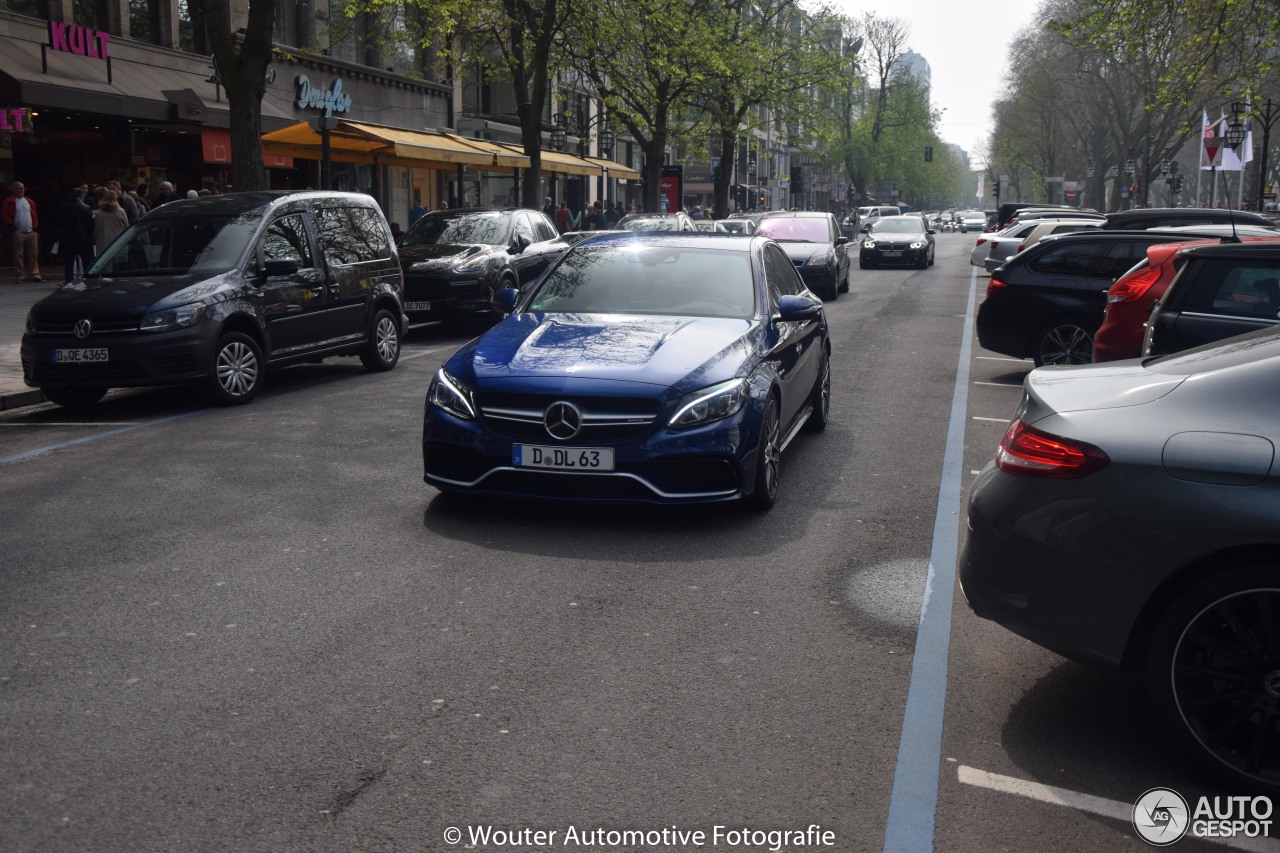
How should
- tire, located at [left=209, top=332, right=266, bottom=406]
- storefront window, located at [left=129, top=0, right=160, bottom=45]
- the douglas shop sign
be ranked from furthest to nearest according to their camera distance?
the douglas shop sign
storefront window, located at [left=129, top=0, right=160, bottom=45]
tire, located at [left=209, top=332, right=266, bottom=406]

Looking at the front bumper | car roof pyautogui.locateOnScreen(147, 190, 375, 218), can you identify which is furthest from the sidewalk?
car roof pyautogui.locateOnScreen(147, 190, 375, 218)

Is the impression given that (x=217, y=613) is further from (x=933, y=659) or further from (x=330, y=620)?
(x=933, y=659)

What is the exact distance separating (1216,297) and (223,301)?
7.82m

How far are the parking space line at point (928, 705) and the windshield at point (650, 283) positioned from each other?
183cm

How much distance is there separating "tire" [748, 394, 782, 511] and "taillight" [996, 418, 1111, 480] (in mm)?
2688

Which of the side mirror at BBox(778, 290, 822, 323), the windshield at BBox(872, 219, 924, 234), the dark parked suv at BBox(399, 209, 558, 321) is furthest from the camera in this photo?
the windshield at BBox(872, 219, 924, 234)

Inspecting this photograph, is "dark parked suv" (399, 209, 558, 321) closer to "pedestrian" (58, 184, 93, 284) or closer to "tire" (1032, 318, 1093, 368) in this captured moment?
"pedestrian" (58, 184, 93, 284)

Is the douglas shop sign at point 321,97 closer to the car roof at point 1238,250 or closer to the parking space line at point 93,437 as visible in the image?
the parking space line at point 93,437

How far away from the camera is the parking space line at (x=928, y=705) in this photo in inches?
139

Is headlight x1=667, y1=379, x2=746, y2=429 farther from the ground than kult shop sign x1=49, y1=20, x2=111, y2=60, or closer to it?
closer to it

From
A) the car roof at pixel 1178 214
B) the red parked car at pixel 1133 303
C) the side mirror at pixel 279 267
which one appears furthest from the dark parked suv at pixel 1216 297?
the car roof at pixel 1178 214

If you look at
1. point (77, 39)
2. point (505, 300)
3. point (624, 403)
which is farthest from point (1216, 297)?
point (77, 39)

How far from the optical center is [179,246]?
11.7 metres

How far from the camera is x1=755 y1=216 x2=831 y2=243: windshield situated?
26.4 meters
